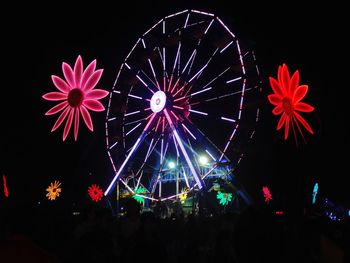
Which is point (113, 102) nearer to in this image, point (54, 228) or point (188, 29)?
point (188, 29)

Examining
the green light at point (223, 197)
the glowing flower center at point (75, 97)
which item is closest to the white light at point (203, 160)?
the green light at point (223, 197)

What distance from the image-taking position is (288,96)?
41.6 ft

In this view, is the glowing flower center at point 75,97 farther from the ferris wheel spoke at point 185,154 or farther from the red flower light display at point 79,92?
the ferris wheel spoke at point 185,154

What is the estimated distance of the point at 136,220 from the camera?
5.59m

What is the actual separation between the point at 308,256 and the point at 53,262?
1.74 meters

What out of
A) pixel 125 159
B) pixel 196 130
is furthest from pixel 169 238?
pixel 125 159

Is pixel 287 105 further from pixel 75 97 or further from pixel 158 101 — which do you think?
pixel 75 97

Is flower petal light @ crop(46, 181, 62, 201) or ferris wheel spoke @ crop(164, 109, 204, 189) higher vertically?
flower petal light @ crop(46, 181, 62, 201)

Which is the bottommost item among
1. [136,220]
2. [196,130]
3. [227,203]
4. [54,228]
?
[54,228]

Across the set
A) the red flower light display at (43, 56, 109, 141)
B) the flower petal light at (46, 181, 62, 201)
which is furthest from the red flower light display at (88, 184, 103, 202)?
the flower petal light at (46, 181, 62, 201)

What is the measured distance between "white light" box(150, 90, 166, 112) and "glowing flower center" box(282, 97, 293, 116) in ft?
20.1

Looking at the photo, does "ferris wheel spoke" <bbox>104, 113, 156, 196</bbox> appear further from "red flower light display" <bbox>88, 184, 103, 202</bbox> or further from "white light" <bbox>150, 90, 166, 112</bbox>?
"red flower light display" <bbox>88, 184, 103, 202</bbox>

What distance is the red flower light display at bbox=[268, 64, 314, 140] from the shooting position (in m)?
12.4

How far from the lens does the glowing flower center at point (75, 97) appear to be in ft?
43.8
